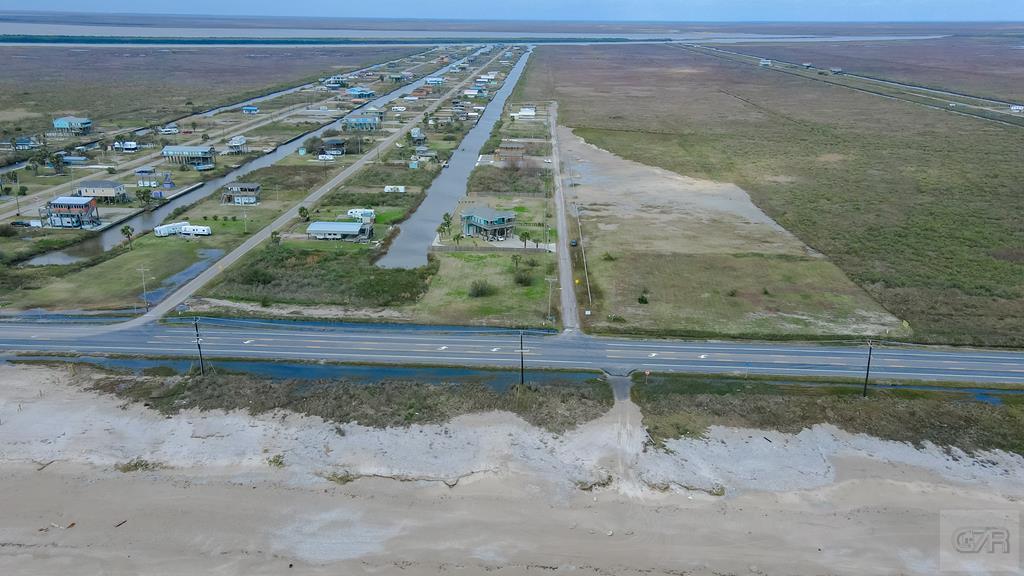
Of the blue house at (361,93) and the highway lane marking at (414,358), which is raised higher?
the blue house at (361,93)

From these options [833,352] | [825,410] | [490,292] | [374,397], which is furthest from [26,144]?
[825,410]

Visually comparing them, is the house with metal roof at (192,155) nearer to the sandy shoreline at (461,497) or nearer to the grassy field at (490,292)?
the grassy field at (490,292)

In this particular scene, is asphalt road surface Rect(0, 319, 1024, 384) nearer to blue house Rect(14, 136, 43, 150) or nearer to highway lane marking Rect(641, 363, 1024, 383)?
highway lane marking Rect(641, 363, 1024, 383)

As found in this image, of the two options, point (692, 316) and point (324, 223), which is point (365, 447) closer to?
point (692, 316)

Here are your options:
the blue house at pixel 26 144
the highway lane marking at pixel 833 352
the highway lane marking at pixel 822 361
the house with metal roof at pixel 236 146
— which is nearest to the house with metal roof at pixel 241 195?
the house with metal roof at pixel 236 146

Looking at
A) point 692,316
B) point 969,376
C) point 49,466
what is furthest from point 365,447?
point 969,376

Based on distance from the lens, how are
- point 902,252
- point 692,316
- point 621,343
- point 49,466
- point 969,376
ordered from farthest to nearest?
point 902,252 < point 692,316 < point 621,343 < point 969,376 < point 49,466

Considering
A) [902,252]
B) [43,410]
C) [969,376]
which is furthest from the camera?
[902,252]

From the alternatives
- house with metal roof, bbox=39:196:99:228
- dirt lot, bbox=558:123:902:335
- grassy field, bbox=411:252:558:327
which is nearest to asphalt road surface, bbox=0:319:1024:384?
grassy field, bbox=411:252:558:327
